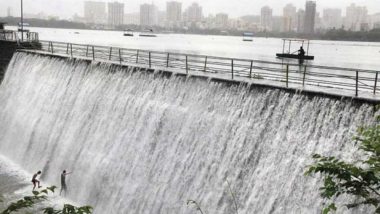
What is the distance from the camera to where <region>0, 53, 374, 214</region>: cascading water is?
13578mm

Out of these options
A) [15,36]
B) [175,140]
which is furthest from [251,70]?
[15,36]

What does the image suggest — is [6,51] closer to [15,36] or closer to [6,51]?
[6,51]

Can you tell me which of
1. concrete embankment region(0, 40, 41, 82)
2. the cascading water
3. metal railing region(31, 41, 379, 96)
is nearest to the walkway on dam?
metal railing region(31, 41, 379, 96)

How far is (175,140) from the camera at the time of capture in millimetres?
18047

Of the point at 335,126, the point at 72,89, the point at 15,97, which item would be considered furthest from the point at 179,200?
the point at 15,97

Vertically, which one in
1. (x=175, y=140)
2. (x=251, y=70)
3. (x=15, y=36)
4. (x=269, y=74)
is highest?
(x=15, y=36)

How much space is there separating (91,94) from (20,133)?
20.7 ft

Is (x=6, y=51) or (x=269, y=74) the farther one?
(x=6, y=51)

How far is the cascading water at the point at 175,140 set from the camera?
1358 centimetres

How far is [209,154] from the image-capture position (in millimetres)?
16312

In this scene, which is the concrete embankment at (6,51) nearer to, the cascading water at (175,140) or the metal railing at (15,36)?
the metal railing at (15,36)

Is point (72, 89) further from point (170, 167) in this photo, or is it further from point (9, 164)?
point (170, 167)

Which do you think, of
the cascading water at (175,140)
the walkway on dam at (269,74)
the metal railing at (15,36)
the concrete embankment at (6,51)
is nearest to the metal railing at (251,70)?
the walkway on dam at (269,74)

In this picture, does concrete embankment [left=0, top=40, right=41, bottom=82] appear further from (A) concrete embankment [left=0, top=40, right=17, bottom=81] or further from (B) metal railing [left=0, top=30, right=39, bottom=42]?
(B) metal railing [left=0, top=30, right=39, bottom=42]
